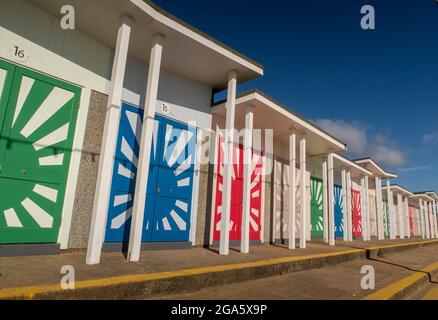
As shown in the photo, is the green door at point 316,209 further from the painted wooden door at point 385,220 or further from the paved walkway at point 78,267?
the painted wooden door at point 385,220

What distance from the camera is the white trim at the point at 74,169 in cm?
504

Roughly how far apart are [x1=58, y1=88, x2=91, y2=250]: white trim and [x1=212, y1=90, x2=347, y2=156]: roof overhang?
11.7 feet

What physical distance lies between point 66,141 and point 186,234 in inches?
137

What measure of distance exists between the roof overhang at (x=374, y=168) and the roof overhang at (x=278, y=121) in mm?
4806

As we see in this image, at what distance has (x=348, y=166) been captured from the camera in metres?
14.4

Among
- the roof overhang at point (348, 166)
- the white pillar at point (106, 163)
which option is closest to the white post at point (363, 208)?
the roof overhang at point (348, 166)

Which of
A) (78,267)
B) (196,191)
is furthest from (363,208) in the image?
→ (78,267)

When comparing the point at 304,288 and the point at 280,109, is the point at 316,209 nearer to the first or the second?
the point at 280,109

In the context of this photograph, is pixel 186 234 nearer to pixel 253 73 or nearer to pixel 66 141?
pixel 66 141

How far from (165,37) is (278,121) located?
4667 millimetres

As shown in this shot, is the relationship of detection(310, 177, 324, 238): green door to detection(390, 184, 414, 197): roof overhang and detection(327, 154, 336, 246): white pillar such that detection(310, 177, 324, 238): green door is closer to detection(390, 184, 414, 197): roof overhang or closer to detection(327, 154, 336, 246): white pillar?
detection(327, 154, 336, 246): white pillar

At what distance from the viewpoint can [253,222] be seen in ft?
30.6
